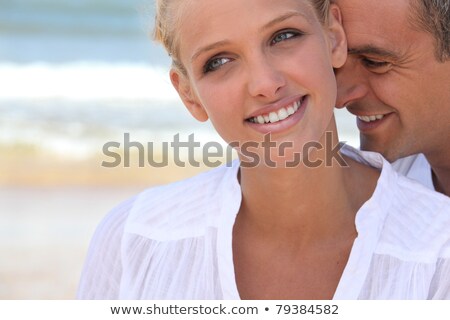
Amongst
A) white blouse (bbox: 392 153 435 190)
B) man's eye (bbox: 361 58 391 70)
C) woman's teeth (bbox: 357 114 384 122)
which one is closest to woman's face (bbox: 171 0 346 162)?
man's eye (bbox: 361 58 391 70)

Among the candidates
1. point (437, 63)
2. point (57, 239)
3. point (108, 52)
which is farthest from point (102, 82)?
point (437, 63)

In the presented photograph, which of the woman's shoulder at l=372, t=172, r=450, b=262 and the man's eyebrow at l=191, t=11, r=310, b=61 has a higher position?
the man's eyebrow at l=191, t=11, r=310, b=61

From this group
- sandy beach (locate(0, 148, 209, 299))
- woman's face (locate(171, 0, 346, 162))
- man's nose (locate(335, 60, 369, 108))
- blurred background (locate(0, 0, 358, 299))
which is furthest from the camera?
blurred background (locate(0, 0, 358, 299))

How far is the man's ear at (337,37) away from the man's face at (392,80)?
1.4 inches

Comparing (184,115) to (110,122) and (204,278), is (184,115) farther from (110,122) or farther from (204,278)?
(204,278)

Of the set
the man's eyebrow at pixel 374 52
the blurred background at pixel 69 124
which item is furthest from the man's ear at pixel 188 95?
the man's eyebrow at pixel 374 52

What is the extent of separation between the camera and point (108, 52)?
12641 mm

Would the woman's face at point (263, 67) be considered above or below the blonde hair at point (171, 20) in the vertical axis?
below

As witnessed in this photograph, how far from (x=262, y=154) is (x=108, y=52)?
33.3ft

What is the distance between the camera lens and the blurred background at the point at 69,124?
620 cm

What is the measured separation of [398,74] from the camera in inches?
125

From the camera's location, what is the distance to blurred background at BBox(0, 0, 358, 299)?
20.3ft

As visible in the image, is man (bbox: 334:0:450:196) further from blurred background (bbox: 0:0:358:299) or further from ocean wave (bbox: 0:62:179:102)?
ocean wave (bbox: 0:62:179:102)

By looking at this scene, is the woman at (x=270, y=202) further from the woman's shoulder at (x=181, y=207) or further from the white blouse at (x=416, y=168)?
the white blouse at (x=416, y=168)
